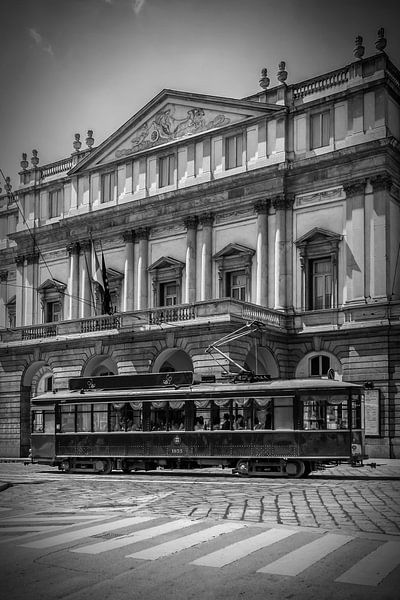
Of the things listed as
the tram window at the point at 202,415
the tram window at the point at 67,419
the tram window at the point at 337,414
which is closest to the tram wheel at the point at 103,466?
the tram window at the point at 67,419

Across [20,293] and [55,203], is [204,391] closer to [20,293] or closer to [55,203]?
[20,293]

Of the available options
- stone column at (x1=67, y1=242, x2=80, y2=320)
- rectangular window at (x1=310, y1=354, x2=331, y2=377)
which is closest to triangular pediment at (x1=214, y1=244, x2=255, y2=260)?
rectangular window at (x1=310, y1=354, x2=331, y2=377)

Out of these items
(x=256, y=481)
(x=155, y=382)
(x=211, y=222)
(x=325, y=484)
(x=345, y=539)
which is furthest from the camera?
(x=211, y=222)

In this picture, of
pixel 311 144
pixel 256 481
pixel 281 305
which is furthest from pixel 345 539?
pixel 311 144

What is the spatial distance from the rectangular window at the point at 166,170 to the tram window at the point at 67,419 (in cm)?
1876

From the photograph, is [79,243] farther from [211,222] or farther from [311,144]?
[311,144]

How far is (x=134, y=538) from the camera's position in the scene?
12.4 m

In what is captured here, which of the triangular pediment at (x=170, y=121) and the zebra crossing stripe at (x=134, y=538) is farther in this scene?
the triangular pediment at (x=170, y=121)

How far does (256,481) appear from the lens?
24.1 m

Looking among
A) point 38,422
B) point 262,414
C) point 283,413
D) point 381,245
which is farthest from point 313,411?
point 381,245

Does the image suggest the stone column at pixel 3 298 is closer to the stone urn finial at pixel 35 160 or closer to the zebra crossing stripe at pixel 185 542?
the stone urn finial at pixel 35 160

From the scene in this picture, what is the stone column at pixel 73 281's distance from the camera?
1925 inches

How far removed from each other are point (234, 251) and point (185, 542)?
31398 mm

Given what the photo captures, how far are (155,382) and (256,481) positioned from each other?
6.57m
